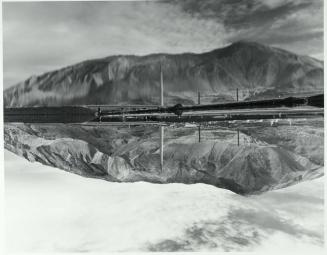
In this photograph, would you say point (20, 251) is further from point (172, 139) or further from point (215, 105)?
point (215, 105)

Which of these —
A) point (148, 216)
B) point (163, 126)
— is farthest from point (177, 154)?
point (148, 216)

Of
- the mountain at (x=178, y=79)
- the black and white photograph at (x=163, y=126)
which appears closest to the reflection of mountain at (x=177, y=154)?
the black and white photograph at (x=163, y=126)

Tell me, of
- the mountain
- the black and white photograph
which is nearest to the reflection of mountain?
the black and white photograph

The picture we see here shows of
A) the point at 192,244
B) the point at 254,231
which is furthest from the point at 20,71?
the point at 254,231

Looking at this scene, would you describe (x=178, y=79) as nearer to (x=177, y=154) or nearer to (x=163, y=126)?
(x=163, y=126)

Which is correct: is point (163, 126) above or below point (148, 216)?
above

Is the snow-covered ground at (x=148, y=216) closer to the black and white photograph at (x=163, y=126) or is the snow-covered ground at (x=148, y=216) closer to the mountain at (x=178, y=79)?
the black and white photograph at (x=163, y=126)

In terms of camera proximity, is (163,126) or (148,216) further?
(163,126)

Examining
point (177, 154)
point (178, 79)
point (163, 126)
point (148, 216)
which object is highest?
point (178, 79)
